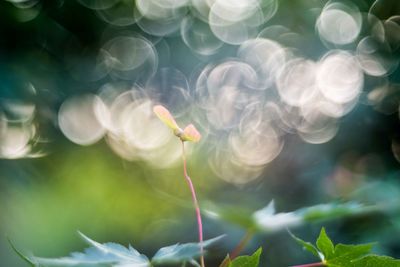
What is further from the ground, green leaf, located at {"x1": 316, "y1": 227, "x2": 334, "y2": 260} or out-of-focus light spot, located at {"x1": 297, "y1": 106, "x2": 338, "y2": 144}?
green leaf, located at {"x1": 316, "y1": 227, "x2": 334, "y2": 260}

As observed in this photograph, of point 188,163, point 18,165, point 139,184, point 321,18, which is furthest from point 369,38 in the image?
point 139,184

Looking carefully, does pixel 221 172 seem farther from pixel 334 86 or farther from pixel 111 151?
pixel 334 86

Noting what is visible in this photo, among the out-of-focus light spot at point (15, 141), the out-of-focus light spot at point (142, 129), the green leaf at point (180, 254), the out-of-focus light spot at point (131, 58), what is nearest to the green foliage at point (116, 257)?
the green leaf at point (180, 254)

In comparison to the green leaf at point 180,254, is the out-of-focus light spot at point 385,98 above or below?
below

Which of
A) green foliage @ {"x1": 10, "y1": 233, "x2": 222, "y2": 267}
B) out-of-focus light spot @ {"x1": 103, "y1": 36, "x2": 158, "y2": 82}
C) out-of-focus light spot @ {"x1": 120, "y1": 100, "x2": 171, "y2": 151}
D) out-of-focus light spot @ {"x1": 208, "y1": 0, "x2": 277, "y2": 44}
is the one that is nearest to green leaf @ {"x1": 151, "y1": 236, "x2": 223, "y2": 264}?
green foliage @ {"x1": 10, "y1": 233, "x2": 222, "y2": 267}

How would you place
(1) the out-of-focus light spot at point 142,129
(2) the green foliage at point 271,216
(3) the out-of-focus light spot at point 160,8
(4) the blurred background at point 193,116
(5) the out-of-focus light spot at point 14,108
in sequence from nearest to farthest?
(2) the green foliage at point 271,216 → (5) the out-of-focus light spot at point 14,108 → (4) the blurred background at point 193,116 → (3) the out-of-focus light spot at point 160,8 → (1) the out-of-focus light spot at point 142,129

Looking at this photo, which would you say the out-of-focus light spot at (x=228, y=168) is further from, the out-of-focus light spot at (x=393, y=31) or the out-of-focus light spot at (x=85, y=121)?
the out-of-focus light spot at (x=393, y=31)

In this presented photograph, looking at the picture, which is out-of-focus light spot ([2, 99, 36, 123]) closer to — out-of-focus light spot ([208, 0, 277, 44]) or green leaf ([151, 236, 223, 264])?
green leaf ([151, 236, 223, 264])

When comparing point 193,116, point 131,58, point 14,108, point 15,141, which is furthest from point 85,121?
point 14,108
